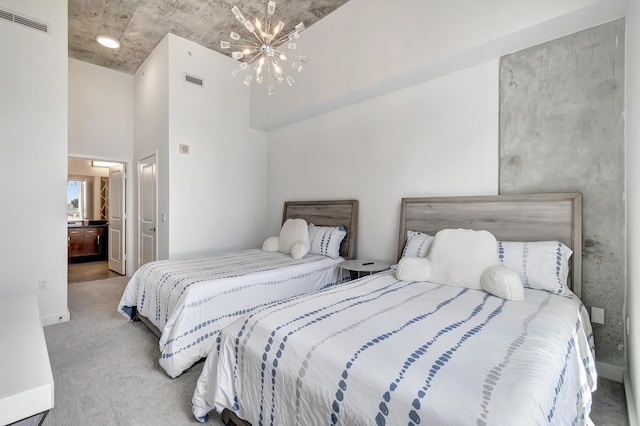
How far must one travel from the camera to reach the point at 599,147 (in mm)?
2135

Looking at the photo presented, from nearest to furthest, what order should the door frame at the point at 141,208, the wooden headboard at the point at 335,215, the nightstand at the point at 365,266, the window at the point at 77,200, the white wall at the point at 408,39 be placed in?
the white wall at the point at 408,39 < the nightstand at the point at 365,266 < the wooden headboard at the point at 335,215 < the door frame at the point at 141,208 < the window at the point at 77,200

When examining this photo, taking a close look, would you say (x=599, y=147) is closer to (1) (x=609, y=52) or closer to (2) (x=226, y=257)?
(1) (x=609, y=52)

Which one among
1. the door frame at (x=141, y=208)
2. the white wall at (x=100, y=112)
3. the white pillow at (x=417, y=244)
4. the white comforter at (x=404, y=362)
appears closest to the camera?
the white comforter at (x=404, y=362)

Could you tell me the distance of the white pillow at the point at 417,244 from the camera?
8.68 ft

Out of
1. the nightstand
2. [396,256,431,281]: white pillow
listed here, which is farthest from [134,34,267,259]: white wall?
[396,256,431,281]: white pillow

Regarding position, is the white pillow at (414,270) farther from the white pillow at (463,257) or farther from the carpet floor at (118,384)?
the carpet floor at (118,384)

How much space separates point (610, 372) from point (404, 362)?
6.76ft

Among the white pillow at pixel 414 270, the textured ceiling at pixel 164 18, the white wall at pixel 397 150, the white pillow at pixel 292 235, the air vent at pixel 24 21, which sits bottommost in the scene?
the white pillow at pixel 414 270

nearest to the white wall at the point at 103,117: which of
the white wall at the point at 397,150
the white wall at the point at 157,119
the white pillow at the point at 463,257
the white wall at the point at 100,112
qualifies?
the white wall at the point at 100,112

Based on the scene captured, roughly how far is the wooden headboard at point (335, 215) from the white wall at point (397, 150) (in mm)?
110

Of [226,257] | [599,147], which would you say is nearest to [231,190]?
[226,257]

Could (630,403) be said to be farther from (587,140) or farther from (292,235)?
(292,235)

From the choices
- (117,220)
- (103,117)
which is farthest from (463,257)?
(117,220)

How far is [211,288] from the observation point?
2416 mm
